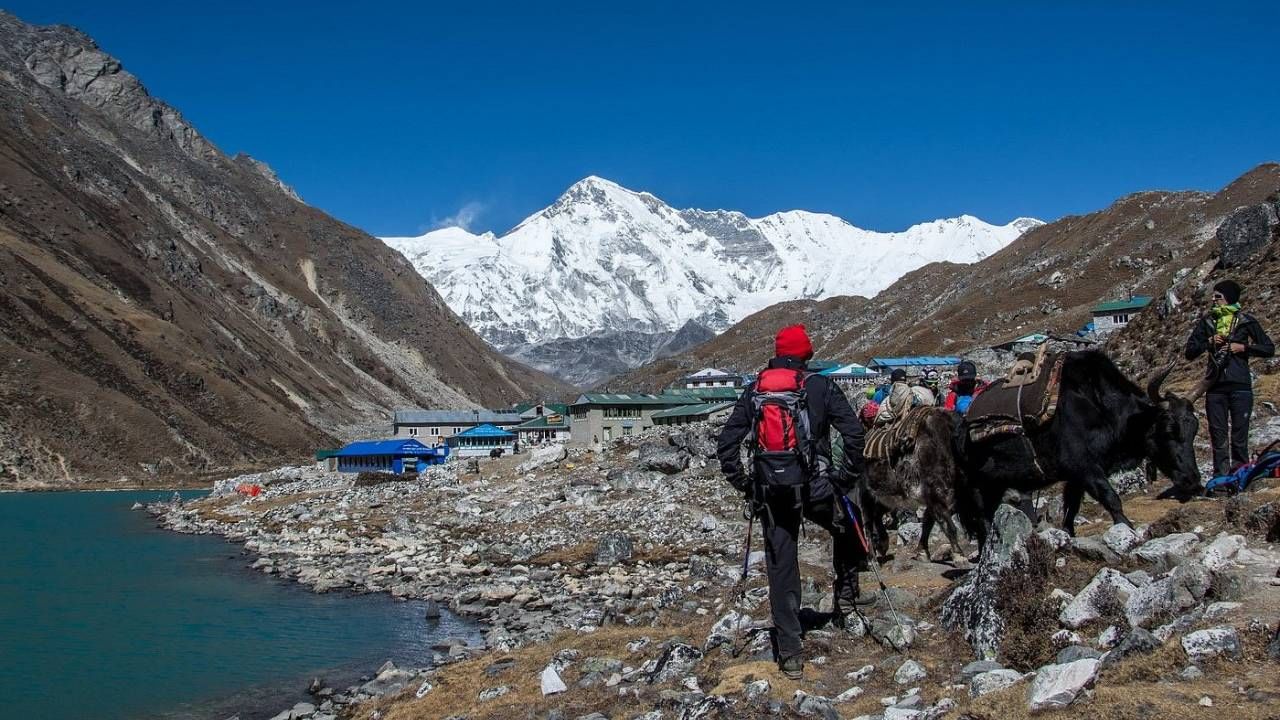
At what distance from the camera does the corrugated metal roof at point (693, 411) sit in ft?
236

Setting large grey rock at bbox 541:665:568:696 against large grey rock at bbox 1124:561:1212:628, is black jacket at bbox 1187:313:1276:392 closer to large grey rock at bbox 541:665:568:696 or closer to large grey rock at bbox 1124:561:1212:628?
large grey rock at bbox 1124:561:1212:628

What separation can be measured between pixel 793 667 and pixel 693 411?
68.4m

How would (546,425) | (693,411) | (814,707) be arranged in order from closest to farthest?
1. (814,707)
2. (693,411)
3. (546,425)

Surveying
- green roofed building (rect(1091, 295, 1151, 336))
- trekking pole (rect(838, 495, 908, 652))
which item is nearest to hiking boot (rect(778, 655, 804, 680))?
trekking pole (rect(838, 495, 908, 652))

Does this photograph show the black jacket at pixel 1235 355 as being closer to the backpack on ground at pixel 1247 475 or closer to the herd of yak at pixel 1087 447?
the backpack on ground at pixel 1247 475

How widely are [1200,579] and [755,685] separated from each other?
3621mm

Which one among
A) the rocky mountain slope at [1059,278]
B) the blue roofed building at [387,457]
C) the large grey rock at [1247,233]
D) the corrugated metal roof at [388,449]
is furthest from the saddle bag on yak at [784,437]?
the rocky mountain slope at [1059,278]

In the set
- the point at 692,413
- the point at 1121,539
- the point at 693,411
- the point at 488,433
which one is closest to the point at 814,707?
the point at 1121,539

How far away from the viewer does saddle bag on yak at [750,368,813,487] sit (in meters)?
8.24

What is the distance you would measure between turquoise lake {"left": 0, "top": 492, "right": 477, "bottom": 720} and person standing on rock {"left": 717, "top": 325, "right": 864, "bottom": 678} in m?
12.4

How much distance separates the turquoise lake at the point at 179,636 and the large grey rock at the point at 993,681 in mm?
14145

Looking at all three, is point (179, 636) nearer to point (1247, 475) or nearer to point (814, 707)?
point (814, 707)

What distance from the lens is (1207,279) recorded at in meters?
38.7

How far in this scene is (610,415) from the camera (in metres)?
84.5
